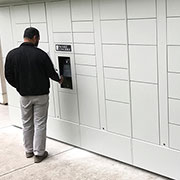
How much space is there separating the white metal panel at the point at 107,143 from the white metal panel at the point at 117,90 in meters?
0.43

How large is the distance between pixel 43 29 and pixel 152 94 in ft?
6.31

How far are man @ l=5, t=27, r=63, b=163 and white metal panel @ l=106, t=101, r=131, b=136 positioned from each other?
75 cm

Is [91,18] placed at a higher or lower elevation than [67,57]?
higher

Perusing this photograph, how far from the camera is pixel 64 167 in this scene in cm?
426

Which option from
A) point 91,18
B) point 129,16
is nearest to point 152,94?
point 129,16

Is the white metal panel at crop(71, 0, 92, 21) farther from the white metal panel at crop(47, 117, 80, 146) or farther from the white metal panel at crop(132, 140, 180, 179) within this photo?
the white metal panel at crop(132, 140, 180, 179)

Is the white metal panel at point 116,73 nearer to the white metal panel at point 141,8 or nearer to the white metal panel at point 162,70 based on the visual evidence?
the white metal panel at point 162,70

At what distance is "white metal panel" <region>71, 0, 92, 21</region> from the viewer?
4166mm

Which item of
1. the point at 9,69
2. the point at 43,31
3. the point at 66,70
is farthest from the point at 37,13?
the point at 9,69

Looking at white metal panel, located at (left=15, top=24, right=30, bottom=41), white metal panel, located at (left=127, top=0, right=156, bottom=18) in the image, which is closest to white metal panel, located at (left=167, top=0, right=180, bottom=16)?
white metal panel, located at (left=127, top=0, right=156, bottom=18)

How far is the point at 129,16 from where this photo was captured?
12.2 ft

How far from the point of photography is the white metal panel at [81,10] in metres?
4.17

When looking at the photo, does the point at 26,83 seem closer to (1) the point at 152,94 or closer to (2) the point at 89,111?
(2) the point at 89,111

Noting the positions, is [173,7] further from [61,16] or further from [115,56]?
[61,16]
